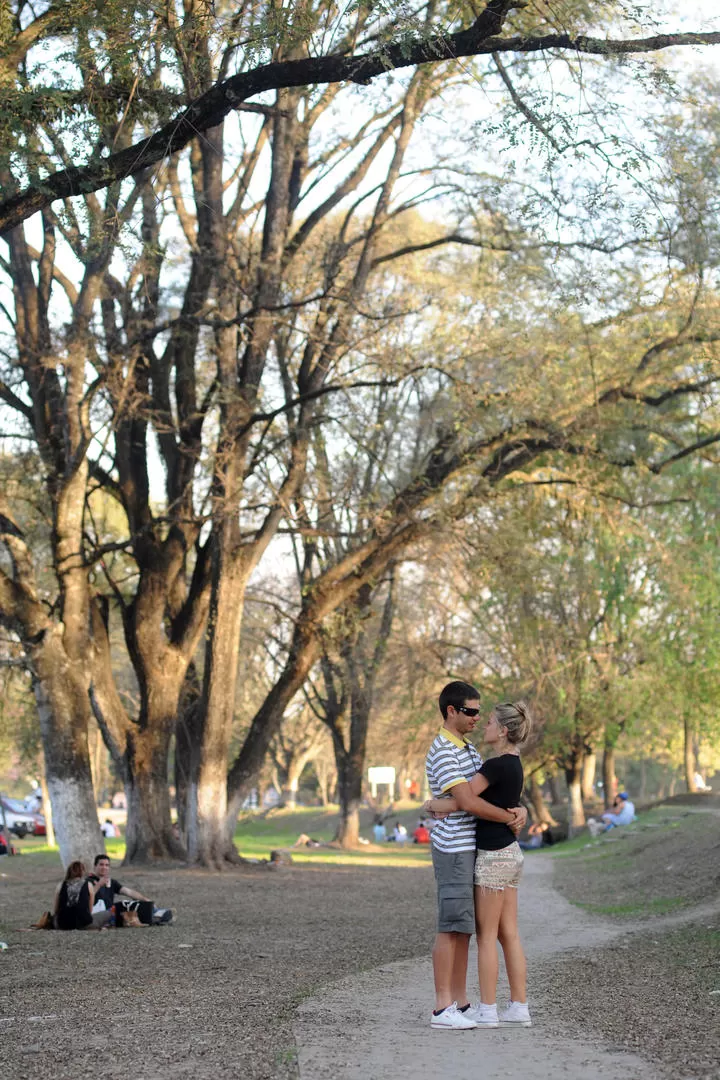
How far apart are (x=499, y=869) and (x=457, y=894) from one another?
253mm

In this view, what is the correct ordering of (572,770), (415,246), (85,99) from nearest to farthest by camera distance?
(85,99), (415,246), (572,770)

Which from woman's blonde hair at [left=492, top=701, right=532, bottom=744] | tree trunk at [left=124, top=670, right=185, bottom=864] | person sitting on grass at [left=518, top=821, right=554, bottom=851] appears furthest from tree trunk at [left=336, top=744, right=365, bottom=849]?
woman's blonde hair at [left=492, top=701, right=532, bottom=744]

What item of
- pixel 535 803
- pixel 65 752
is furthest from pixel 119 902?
pixel 535 803

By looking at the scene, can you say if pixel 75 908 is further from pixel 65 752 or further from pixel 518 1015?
pixel 518 1015

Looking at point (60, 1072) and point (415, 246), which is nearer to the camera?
point (60, 1072)

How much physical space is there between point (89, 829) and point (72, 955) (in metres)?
7.20

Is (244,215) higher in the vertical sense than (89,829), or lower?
higher

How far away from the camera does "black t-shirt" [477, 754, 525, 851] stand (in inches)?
255

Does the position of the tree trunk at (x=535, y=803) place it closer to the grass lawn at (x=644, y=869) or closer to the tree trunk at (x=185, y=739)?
the grass lawn at (x=644, y=869)

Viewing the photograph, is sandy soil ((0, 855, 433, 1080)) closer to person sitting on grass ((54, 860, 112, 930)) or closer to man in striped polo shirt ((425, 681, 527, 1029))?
person sitting on grass ((54, 860, 112, 930))

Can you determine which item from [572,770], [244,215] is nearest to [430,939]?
[244,215]

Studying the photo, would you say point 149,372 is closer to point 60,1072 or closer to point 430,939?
point 430,939

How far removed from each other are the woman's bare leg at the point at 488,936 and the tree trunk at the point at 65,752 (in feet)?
39.4

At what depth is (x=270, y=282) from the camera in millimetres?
20516
